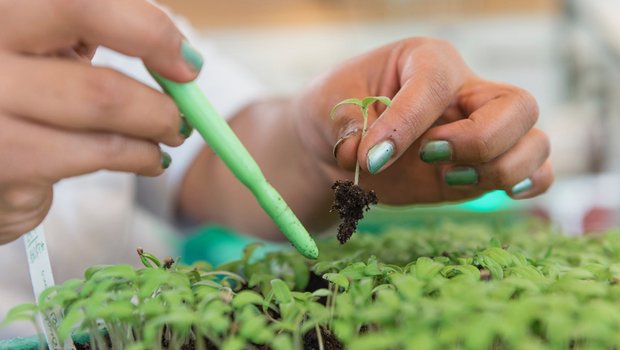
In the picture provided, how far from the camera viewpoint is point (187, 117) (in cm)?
58

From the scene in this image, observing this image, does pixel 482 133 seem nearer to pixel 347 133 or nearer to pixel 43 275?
pixel 347 133

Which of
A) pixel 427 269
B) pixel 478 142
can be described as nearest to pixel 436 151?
pixel 478 142

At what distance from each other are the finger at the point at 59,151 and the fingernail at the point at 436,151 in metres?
0.32

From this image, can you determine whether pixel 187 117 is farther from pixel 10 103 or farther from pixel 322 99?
pixel 322 99

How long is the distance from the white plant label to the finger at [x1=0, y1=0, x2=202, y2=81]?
0.70 feet

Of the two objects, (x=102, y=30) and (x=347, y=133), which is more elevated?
(x=102, y=30)

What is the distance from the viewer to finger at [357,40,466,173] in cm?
64

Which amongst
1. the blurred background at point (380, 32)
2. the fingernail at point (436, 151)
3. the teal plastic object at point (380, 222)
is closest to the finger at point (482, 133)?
the fingernail at point (436, 151)

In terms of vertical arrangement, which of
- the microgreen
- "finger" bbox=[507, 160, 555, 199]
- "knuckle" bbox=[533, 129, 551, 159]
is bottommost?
the microgreen

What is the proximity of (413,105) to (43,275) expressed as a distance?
0.43 meters

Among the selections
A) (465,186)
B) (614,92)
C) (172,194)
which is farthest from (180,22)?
(614,92)

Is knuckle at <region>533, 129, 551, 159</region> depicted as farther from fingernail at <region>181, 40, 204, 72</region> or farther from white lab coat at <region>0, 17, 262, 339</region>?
white lab coat at <region>0, 17, 262, 339</region>

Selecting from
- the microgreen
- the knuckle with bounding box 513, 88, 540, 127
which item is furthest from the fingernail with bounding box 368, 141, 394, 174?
the knuckle with bounding box 513, 88, 540, 127

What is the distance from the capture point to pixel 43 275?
631mm
